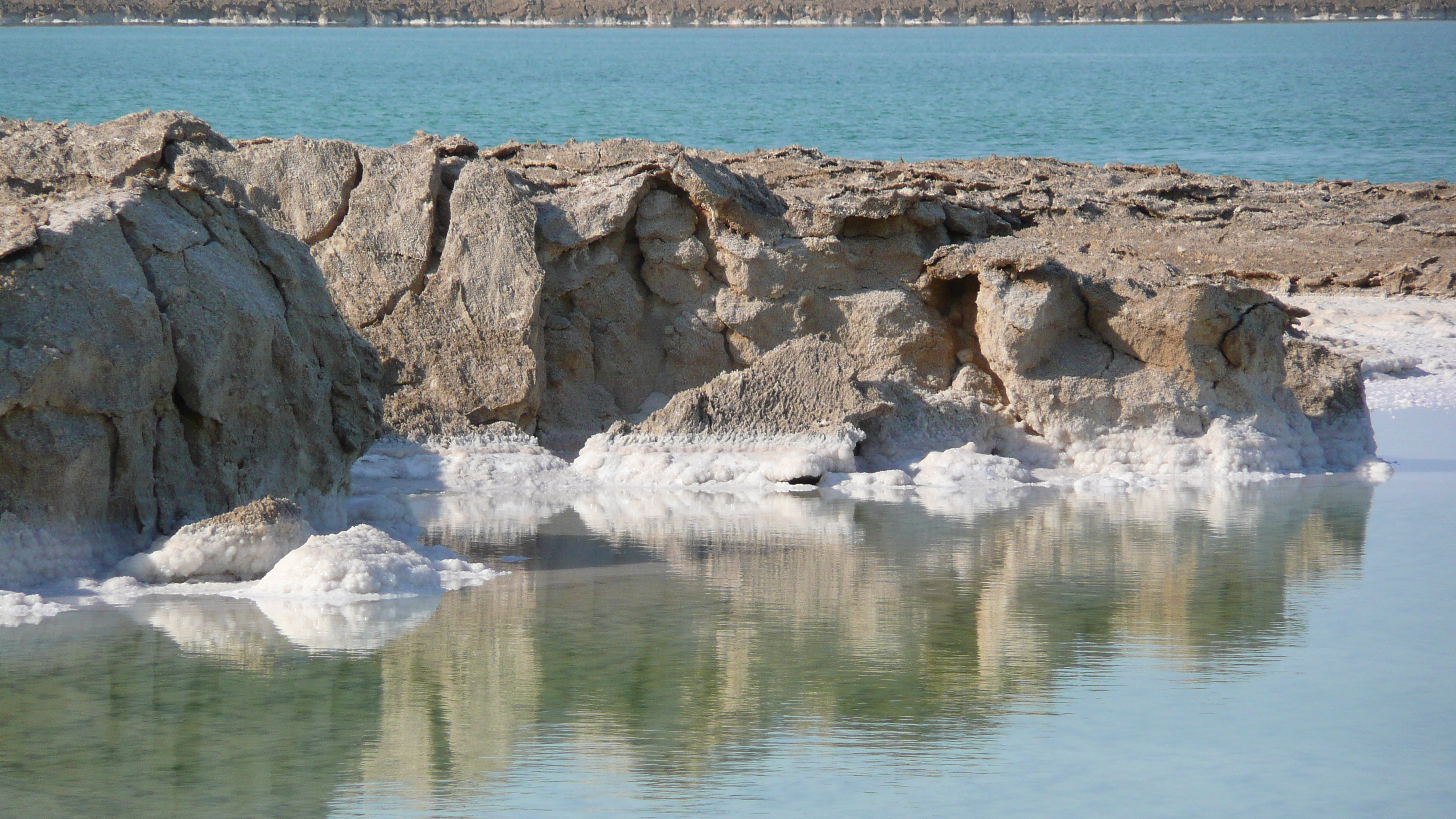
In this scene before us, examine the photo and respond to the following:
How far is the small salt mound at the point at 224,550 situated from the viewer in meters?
5.46

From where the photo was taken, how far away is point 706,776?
3.96m

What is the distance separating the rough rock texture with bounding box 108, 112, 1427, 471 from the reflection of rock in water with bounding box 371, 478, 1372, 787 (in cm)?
68

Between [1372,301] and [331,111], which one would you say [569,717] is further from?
[331,111]

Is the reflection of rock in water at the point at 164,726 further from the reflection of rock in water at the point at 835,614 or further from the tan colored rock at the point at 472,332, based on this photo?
the tan colored rock at the point at 472,332

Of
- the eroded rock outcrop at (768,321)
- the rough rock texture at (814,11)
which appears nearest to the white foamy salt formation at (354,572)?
the eroded rock outcrop at (768,321)

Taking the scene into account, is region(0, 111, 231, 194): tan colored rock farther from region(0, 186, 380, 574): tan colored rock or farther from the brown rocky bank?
region(0, 186, 380, 574): tan colored rock

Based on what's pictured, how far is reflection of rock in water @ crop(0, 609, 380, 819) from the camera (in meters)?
3.72

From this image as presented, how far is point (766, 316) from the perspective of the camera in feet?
29.1

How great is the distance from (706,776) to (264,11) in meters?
96.9

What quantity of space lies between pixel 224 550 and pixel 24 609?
0.67 metres

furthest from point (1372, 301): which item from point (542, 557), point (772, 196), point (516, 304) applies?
point (542, 557)

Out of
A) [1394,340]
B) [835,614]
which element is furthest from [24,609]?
[1394,340]

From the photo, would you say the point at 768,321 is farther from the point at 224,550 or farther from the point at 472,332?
the point at 224,550

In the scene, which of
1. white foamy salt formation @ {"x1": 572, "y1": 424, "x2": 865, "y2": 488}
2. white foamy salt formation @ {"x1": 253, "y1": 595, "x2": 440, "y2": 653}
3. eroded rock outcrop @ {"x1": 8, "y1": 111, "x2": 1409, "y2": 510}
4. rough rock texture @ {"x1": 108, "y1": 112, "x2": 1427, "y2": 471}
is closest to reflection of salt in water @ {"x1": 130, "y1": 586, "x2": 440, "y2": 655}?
white foamy salt formation @ {"x1": 253, "y1": 595, "x2": 440, "y2": 653}
